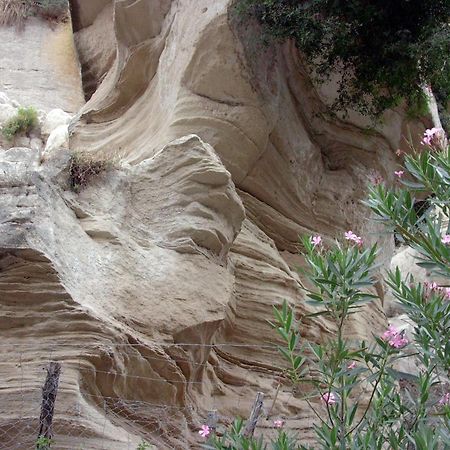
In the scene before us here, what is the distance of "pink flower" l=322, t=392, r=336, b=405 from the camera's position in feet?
14.9

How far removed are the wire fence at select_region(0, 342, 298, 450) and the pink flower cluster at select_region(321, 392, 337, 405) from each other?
0.72 metres

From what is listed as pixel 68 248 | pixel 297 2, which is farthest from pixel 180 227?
pixel 297 2

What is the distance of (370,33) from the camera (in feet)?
28.6

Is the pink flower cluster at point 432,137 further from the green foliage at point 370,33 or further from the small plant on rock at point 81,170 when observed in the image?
the green foliage at point 370,33

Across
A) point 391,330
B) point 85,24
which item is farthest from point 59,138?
point 391,330

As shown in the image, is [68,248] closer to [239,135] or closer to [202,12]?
[239,135]

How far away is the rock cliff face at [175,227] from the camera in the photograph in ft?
18.9

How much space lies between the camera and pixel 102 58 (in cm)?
1182

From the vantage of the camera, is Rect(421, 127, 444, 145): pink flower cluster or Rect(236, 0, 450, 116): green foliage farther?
Rect(236, 0, 450, 116): green foliage

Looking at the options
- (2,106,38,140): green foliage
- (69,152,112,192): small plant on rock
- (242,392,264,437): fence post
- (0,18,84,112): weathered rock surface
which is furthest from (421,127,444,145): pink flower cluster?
(0,18,84,112): weathered rock surface

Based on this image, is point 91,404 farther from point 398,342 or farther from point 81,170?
point 81,170

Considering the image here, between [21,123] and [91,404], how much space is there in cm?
623

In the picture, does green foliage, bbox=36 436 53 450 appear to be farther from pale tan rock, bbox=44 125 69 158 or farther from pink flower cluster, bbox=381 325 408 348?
pale tan rock, bbox=44 125 69 158

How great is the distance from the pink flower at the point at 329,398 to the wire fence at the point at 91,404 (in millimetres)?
714
